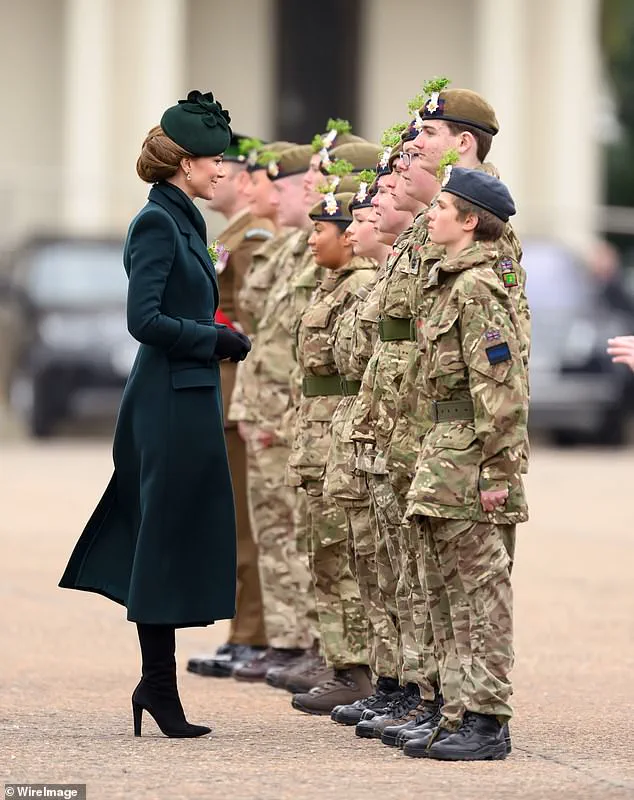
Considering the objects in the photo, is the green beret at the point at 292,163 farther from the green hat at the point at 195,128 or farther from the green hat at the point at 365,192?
the green hat at the point at 195,128

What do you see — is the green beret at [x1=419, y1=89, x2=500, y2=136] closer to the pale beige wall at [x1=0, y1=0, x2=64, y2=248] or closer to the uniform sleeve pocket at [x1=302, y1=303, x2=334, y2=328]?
the uniform sleeve pocket at [x1=302, y1=303, x2=334, y2=328]

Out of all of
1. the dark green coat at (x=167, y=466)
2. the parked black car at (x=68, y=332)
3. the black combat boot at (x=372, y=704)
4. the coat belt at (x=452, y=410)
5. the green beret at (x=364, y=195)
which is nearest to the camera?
the coat belt at (x=452, y=410)

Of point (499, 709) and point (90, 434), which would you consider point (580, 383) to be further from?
point (499, 709)

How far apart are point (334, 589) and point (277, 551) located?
104cm

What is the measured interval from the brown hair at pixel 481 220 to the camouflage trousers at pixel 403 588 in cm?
87

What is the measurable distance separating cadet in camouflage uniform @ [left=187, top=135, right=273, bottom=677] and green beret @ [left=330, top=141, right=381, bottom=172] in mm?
929

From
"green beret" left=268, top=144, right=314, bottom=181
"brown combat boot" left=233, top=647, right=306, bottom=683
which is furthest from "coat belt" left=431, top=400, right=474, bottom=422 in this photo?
"green beret" left=268, top=144, right=314, bottom=181

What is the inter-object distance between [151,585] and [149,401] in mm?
560

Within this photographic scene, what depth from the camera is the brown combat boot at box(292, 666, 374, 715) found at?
8.12m

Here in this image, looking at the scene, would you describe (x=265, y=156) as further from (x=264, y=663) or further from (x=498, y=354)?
(x=498, y=354)

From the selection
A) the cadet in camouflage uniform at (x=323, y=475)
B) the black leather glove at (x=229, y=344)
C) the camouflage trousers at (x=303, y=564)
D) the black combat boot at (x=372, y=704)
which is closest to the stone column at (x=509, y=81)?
the camouflage trousers at (x=303, y=564)

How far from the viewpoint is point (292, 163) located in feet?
30.9

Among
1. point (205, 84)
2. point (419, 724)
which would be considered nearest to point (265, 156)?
point (419, 724)

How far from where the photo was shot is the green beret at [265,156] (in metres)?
9.48
